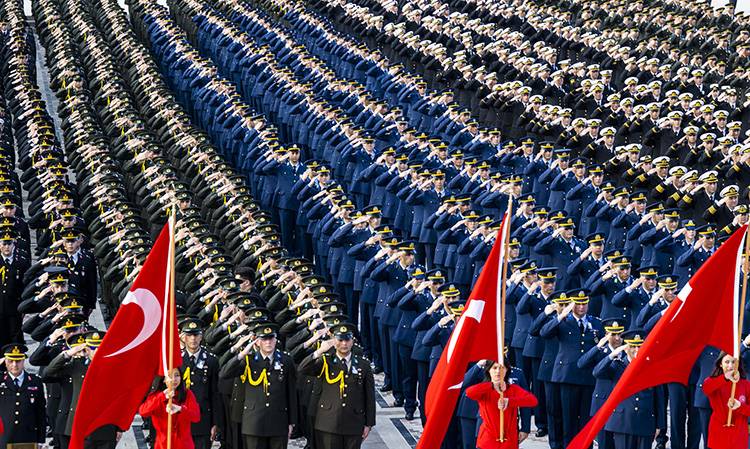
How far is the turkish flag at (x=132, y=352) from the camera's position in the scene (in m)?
14.0

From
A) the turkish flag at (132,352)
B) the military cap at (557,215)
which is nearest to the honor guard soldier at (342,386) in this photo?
the turkish flag at (132,352)

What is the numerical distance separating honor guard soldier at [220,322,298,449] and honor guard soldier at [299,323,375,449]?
22 cm

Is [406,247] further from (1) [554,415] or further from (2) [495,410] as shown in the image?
(2) [495,410]

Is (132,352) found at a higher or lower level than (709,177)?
lower

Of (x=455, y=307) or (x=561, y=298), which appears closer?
(x=455, y=307)

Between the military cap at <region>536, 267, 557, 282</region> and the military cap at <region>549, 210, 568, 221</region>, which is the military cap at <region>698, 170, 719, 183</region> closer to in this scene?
the military cap at <region>549, 210, 568, 221</region>

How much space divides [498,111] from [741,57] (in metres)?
4.72

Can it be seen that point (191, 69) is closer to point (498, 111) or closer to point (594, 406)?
point (498, 111)

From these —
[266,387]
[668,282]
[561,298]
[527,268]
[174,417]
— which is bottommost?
[174,417]

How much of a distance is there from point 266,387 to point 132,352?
2875 mm

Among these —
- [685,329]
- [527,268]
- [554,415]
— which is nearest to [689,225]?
[527,268]

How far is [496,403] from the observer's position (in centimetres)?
1577

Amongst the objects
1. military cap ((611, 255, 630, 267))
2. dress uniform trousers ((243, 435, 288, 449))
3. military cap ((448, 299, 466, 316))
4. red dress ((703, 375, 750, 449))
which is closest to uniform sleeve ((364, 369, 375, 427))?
dress uniform trousers ((243, 435, 288, 449))

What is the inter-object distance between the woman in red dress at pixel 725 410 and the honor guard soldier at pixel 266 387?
154 inches
